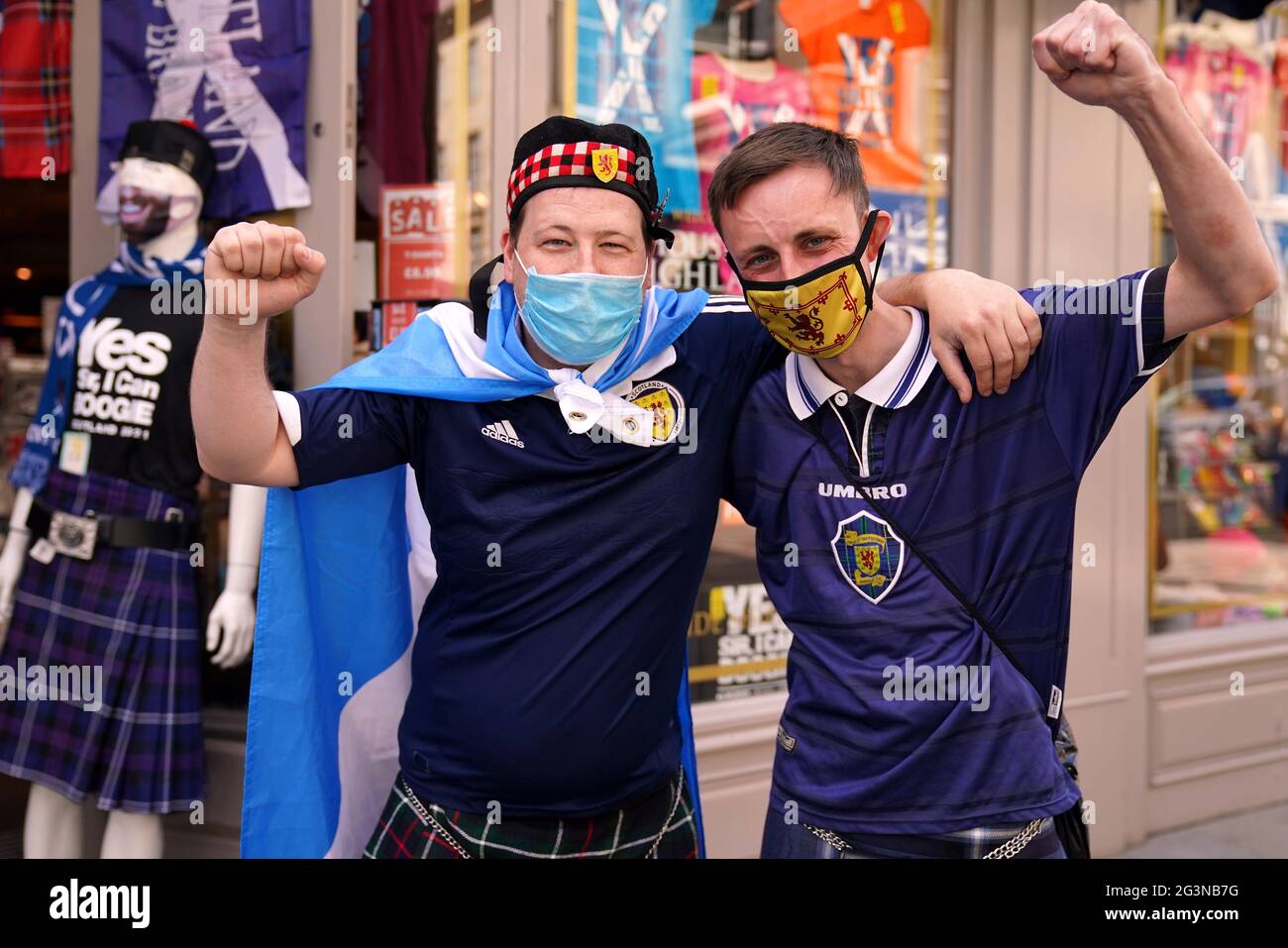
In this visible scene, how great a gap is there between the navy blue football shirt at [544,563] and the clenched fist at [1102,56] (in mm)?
783

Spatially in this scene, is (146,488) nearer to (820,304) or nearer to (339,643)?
(339,643)

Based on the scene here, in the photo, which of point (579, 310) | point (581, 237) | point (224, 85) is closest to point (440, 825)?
point (579, 310)

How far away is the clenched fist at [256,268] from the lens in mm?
1647

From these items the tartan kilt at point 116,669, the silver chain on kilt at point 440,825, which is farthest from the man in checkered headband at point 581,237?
the tartan kilt at point 116,669

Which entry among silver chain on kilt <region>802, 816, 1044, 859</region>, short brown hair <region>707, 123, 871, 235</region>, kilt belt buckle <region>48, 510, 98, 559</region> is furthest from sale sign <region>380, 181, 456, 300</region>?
silver chain on kilt <region>802, 816, 1044, 859</region>

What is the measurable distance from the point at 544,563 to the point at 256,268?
653 millimetres

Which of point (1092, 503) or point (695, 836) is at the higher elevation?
point (1092, 503)

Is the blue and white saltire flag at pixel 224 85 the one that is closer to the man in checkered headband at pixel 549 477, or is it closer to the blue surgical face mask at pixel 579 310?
the man in checkered headband at pixel 549 477

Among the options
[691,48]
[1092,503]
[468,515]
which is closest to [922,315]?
[468,515]

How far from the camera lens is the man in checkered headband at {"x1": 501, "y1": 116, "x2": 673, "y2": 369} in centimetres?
194

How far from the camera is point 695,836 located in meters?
2.16

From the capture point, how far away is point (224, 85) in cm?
341

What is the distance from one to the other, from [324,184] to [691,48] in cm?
140
